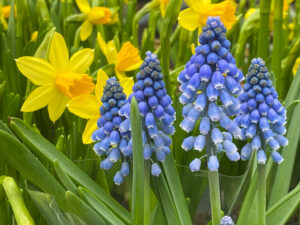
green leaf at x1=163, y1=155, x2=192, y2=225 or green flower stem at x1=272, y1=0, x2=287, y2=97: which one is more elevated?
green flower stem at x1=272, y1=0, x2=287, y2=97

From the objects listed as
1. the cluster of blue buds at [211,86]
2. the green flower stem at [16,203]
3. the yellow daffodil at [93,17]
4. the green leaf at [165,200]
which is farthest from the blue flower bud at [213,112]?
the yellow daffodil at [93,17]

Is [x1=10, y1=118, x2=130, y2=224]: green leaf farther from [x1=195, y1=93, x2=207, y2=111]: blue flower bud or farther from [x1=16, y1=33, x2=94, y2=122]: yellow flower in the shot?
[x1=195, y1=93, x2=207, y2=111]: blue flower bud

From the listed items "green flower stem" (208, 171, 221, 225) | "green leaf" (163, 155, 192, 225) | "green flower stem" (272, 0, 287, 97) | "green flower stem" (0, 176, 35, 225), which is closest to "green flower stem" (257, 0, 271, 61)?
"green flower stem" (272, 0, 287, 97)

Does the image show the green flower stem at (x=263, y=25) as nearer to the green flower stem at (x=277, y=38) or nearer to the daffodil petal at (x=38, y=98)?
the green flower stem at (x=277, y=38)

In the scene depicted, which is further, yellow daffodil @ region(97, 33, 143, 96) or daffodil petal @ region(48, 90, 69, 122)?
yellow daffodil @ region(97, 33, 143, 96)

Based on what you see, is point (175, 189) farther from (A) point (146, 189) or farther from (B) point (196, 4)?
(B) point (196, 4)

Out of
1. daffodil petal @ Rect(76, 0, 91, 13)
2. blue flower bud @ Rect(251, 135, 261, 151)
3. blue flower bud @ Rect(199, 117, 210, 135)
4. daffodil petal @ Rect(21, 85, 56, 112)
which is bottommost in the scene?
daffodil petal @ Rect(21, 85, 56, 112)
